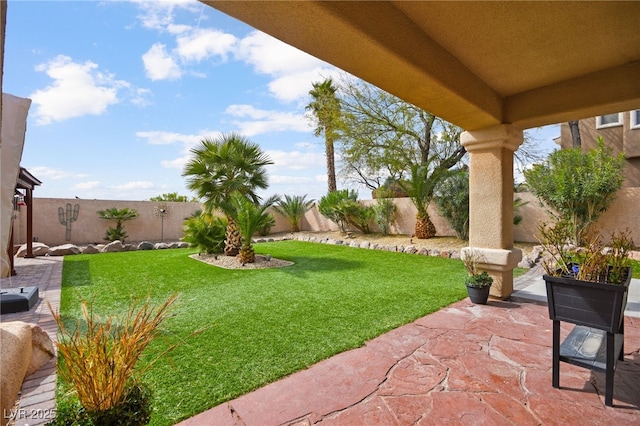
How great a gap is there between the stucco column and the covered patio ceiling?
0.35m

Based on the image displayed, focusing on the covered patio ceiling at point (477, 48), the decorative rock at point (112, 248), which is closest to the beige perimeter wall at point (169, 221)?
the decorative rock at point (112, 248)

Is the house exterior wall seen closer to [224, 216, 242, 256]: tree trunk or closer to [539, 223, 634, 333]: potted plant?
[539, 223, 634, 333]: potted plant

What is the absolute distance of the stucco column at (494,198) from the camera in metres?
Answer: 4.07

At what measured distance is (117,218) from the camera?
42.5 ft

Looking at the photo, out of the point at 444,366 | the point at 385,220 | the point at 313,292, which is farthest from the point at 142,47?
the point at 385,220

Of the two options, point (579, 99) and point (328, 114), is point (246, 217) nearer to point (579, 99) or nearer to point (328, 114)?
point (579, 99)

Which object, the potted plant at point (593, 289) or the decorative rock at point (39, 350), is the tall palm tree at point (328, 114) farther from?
the decorative rock at point (39, 350)

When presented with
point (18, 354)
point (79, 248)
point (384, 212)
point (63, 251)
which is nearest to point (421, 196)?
point (384, 212)

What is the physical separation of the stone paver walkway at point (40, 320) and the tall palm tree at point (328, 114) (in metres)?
10.9

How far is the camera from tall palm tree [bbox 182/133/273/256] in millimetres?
8039

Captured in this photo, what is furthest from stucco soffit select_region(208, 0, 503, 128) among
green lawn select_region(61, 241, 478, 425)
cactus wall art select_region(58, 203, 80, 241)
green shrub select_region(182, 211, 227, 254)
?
cactus wall art select_region(58, 203, 80, 241)

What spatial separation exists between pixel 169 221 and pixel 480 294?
1400 centimetres

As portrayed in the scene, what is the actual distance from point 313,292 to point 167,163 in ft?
25.2

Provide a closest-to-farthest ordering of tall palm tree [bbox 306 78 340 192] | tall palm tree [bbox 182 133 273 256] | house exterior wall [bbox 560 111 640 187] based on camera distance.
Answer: tall palm tree [bbox 182 133 273 256]
house exterior wall [bbox 560 111 640 187]
tall palm tree [bbox 306 78 340 192]
